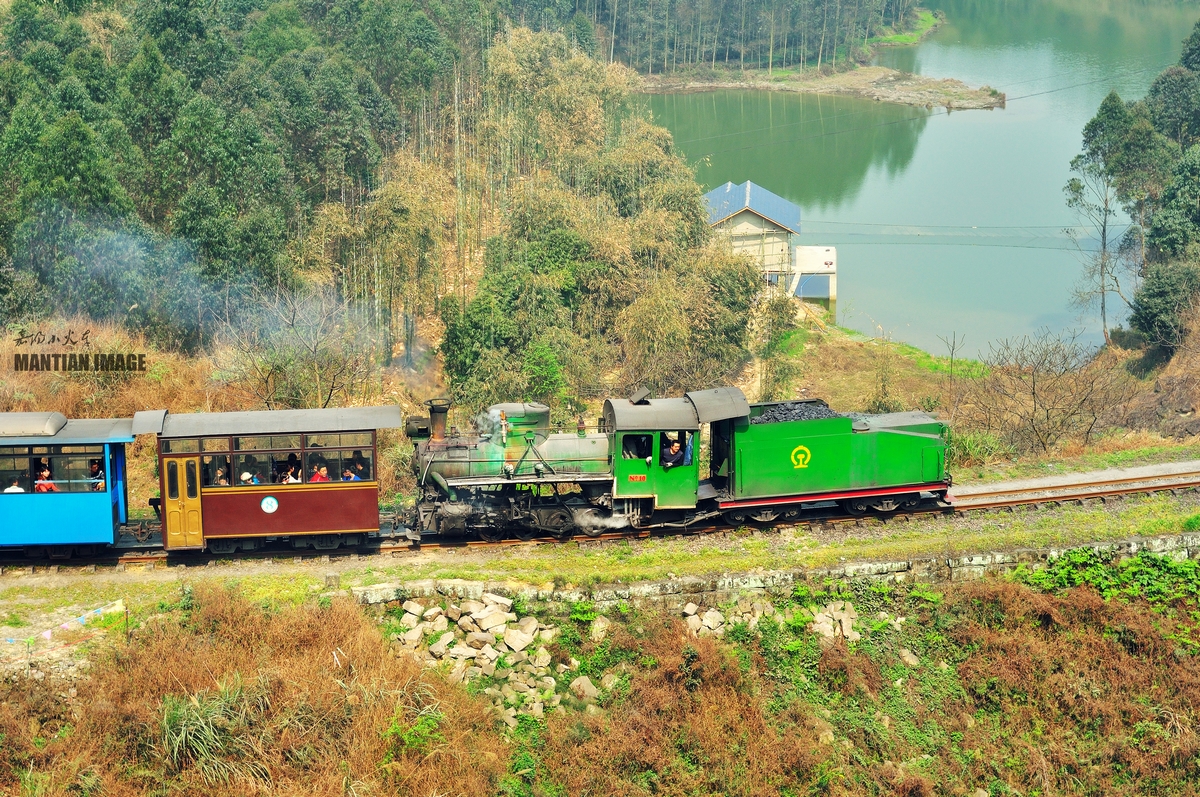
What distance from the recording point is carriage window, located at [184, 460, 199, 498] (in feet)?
62.2

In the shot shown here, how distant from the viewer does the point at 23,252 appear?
3178cm

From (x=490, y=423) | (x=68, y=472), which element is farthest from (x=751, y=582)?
(x=68, y=472)

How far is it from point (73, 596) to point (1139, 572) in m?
18.5

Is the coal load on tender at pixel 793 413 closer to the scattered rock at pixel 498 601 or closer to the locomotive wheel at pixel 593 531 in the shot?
the locomotive wheel at pixel 593 531

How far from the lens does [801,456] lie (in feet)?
68.7

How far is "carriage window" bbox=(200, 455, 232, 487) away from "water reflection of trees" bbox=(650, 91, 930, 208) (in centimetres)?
5780

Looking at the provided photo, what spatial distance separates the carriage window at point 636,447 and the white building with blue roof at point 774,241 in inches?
1155

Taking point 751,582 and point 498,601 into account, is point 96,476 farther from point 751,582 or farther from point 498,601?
point 751,582

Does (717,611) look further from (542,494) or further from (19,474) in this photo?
(19,474)

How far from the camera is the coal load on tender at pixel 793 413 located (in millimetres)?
21219

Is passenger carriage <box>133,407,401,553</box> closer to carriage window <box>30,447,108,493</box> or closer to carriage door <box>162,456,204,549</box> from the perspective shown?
carriage door <box>162,456,204,549</box>

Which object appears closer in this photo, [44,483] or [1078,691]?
[1078,691]

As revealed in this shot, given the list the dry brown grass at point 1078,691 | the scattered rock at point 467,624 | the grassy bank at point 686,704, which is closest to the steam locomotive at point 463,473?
the grassy bank at point 686,704

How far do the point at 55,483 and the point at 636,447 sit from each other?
10.0 m
